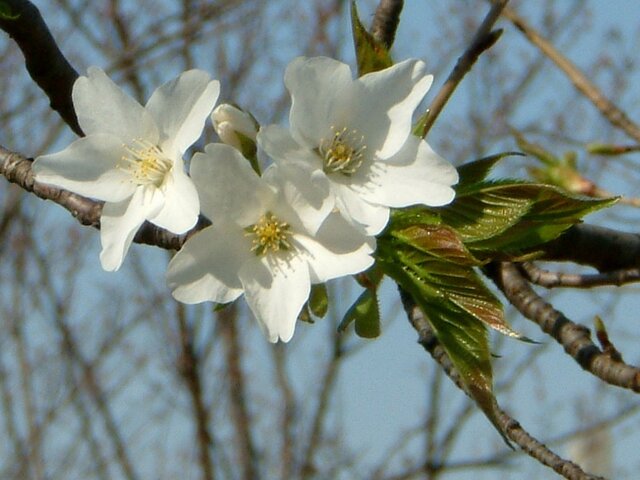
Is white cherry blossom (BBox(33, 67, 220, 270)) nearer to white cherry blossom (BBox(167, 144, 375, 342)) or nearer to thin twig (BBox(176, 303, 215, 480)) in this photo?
white cherry blossom (BBox(167, 144, 375, 342))

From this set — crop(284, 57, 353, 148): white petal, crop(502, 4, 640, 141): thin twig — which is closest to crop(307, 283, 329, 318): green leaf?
crop(284, 57, 353, 148): white petal

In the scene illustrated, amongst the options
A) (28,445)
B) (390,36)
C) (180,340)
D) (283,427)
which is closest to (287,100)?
(180,340)

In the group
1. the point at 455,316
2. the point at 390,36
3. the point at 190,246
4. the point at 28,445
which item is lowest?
the point at 455,316

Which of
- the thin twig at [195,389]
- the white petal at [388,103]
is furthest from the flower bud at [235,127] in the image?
the thin twig at [195,389]

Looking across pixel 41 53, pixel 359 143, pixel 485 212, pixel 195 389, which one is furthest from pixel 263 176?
pixel 195 389

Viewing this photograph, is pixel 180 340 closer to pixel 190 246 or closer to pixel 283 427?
pixel 283 427

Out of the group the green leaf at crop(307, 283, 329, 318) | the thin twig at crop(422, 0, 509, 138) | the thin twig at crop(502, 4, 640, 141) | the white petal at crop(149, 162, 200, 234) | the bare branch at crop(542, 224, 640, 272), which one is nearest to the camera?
the white petal at crop(149, 162, 200, 234)

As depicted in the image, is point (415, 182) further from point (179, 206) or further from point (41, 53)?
point (41, 53)
